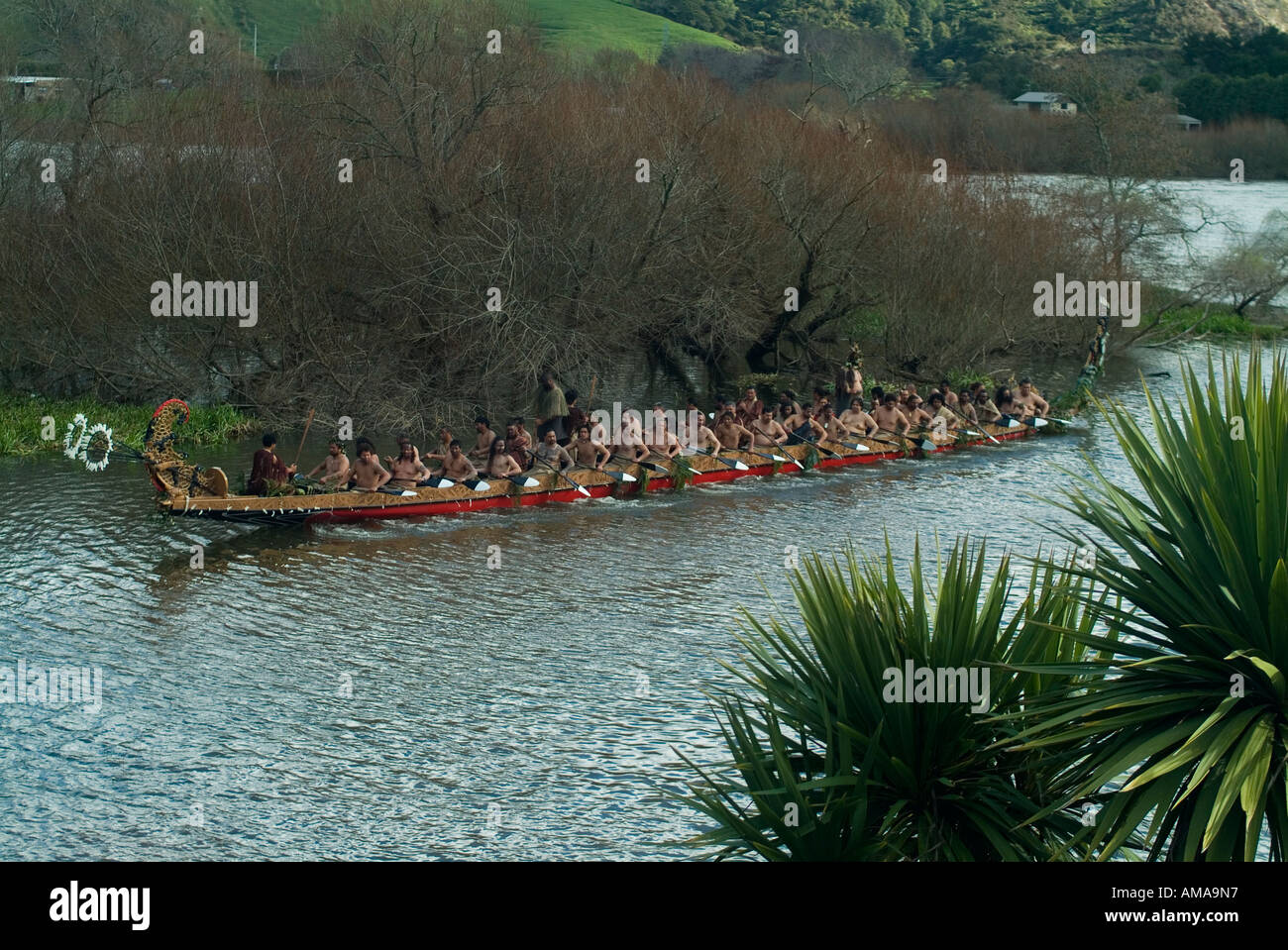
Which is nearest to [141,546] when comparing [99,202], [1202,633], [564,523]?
[564,523]

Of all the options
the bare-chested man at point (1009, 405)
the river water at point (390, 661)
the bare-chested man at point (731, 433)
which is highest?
the bare-chested man at point (1009, 405)

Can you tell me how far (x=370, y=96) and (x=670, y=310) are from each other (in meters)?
8.89

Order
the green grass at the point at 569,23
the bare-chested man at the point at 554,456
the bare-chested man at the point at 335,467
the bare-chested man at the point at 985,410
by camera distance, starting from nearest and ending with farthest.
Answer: the bare-chested man at the point at 335,467
the bare-chested man at the point at 554,456
the bare-chested man at the point at 985,410
the green grass at the point at 569,23

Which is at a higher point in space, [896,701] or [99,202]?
[99,202]

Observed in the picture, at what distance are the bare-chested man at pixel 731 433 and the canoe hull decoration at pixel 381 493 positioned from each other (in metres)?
0.73

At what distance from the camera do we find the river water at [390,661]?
12.3 m

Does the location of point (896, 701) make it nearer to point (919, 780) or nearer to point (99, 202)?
point (919, 780)

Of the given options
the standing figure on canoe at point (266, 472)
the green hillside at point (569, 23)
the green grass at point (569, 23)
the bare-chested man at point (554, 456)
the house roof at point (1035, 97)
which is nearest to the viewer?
the standing figure on canoe at point (266, 472)

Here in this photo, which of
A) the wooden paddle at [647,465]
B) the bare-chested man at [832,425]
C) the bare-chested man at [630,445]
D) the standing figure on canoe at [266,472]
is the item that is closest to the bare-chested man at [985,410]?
the bare-chested man at [832,425]

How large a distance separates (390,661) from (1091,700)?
10.9m

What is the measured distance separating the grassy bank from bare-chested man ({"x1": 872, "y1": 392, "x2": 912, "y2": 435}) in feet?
44.2

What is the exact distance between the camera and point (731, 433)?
1106 inches

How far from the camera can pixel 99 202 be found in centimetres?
3139

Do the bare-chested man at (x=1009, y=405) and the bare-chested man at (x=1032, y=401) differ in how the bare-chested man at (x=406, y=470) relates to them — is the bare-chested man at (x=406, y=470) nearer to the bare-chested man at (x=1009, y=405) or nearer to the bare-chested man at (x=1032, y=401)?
the bare-chested man at (x=1009, y=405)
